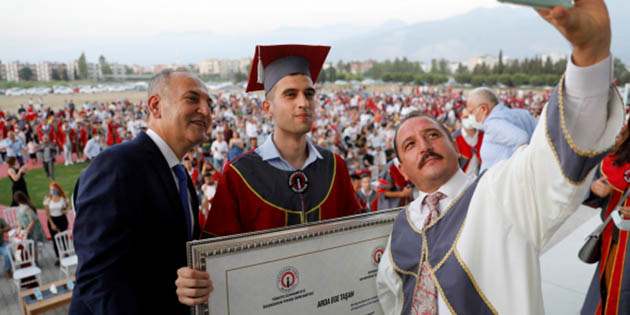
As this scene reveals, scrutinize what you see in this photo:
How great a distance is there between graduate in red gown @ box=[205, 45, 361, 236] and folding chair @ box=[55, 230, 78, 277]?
5525 mm

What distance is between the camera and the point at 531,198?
1241 mm

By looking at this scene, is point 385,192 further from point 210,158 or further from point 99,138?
point 99,138

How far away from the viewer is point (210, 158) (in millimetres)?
13438

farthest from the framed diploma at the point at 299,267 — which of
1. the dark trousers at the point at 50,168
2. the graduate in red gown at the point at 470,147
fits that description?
the dark trousers at the point at 50,168

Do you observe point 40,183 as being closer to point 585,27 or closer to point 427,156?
point 427,156

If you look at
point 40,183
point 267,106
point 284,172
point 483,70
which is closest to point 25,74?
point 40,183

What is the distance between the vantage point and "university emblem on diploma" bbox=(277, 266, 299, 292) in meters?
1.77

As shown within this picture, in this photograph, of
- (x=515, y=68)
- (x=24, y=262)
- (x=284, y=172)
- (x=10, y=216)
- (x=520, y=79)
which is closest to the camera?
(x=284, y=172)

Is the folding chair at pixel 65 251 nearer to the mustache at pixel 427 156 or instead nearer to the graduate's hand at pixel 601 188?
the mustache at pixel 427 156

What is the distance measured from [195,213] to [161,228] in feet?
1.28

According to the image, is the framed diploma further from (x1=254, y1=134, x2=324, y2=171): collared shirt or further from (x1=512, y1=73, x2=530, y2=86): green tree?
(x1=512, y1=73, x2=530, y2=86): green tree

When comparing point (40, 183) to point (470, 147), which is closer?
point (470, 147)

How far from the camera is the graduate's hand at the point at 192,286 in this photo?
1.55m

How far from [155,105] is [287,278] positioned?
1139 mm
